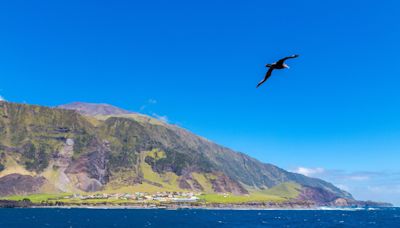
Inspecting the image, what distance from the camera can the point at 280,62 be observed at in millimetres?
18734

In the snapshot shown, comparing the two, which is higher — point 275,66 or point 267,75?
point 275,66

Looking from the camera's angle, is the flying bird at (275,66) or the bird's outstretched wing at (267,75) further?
the flying bird at (275,66)

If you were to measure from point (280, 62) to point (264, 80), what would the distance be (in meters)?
1.04

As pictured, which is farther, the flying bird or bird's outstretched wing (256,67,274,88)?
the flying bird

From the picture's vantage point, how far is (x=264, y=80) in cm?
1847

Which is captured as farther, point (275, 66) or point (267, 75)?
point (275, 66)
